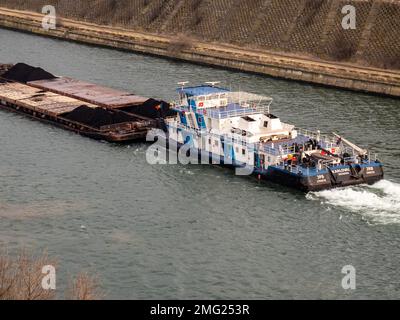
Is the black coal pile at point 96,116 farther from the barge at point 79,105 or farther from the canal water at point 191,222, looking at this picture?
the canal water at point 191,222

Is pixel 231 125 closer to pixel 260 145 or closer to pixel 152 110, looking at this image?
pixel 260 145

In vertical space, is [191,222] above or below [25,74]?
above

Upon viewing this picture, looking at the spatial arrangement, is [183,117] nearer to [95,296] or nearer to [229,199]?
[229,199]

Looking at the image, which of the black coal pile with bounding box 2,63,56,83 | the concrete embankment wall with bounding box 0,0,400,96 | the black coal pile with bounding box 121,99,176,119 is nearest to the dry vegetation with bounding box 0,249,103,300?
the black coal pile with bounding box 121,99,176,119

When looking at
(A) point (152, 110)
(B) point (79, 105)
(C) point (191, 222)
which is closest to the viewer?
(C) point (191, 222)

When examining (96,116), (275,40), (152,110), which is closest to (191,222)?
(96,116)

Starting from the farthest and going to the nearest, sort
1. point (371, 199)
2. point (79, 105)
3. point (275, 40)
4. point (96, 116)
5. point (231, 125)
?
point (275, 40) → point (79, 105) → point (96, 116) → point (231, 125) → point (371, 199)

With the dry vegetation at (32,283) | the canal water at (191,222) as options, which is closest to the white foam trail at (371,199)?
the canal water at (191,222)

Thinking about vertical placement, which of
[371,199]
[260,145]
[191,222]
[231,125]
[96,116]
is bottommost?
[191,222]
